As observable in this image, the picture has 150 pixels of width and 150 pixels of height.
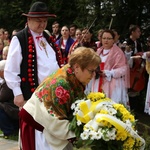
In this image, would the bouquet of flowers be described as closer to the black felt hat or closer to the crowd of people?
the crowd of people

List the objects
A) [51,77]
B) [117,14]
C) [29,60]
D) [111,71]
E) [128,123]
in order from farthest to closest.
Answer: [117,14] → [111,71] → [29,60] → [51,77] → [128,123]

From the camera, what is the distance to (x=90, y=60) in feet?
9.22

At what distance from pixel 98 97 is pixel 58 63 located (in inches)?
52.9

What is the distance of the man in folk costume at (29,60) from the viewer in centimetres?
395

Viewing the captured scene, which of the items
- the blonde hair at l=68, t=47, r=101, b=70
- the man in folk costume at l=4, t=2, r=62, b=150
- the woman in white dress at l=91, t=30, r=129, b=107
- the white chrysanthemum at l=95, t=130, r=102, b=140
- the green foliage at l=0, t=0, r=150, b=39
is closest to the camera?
the white chrysanthemum at l=95, t=130, r=102, b=140

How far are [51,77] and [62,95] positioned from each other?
0.72ft

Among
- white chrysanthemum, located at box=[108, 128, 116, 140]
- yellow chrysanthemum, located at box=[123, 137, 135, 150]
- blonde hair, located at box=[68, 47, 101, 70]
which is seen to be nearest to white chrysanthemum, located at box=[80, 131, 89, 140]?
white chrysanthemum, located at box=[108, 128, 116, 140]

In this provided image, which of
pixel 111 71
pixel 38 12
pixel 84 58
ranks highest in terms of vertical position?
pixel 38 12

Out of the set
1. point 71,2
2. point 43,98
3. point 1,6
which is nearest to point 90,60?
point 43,98

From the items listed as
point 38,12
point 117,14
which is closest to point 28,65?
point 38,12

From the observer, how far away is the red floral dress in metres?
2.86

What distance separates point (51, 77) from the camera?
9.78 ft

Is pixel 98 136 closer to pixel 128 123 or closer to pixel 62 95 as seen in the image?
pixel 128 123

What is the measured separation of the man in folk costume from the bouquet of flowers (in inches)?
49.8
